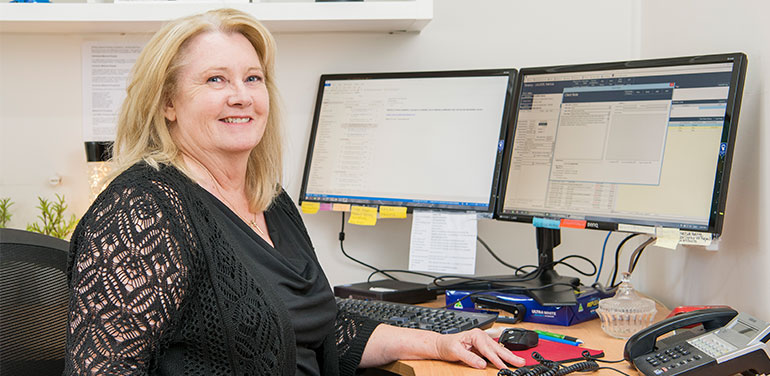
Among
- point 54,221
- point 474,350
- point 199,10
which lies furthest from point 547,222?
point 54,221

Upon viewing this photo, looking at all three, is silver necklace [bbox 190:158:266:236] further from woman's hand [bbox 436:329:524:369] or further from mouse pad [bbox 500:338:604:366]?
mouse pad [bbox 500:338:604:366]

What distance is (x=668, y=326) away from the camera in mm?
Result: 1202

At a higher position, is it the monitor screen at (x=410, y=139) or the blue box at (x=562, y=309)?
the monitor screen at (x=410, y=139)

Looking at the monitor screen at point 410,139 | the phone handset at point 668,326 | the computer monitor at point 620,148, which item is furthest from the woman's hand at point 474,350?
the monitor screen at point 410,139

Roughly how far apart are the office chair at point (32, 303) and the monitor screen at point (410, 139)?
800 mm

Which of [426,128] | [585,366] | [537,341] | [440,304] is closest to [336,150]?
[426,128]

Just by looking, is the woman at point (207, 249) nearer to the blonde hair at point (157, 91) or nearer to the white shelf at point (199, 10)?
the blonde hair at point (157, 91)

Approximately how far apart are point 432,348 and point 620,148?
2.01ft

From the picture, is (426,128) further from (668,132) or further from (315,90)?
(668,132)

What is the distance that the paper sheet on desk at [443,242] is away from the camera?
181 cm

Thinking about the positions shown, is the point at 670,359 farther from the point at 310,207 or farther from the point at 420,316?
the point at 310,207

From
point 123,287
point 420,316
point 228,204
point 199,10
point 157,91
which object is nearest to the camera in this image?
point 123,287

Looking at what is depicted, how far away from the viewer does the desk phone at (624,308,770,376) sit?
1.09m

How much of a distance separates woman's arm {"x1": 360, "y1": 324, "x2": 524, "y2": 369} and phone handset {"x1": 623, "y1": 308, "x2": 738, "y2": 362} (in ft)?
0.62
